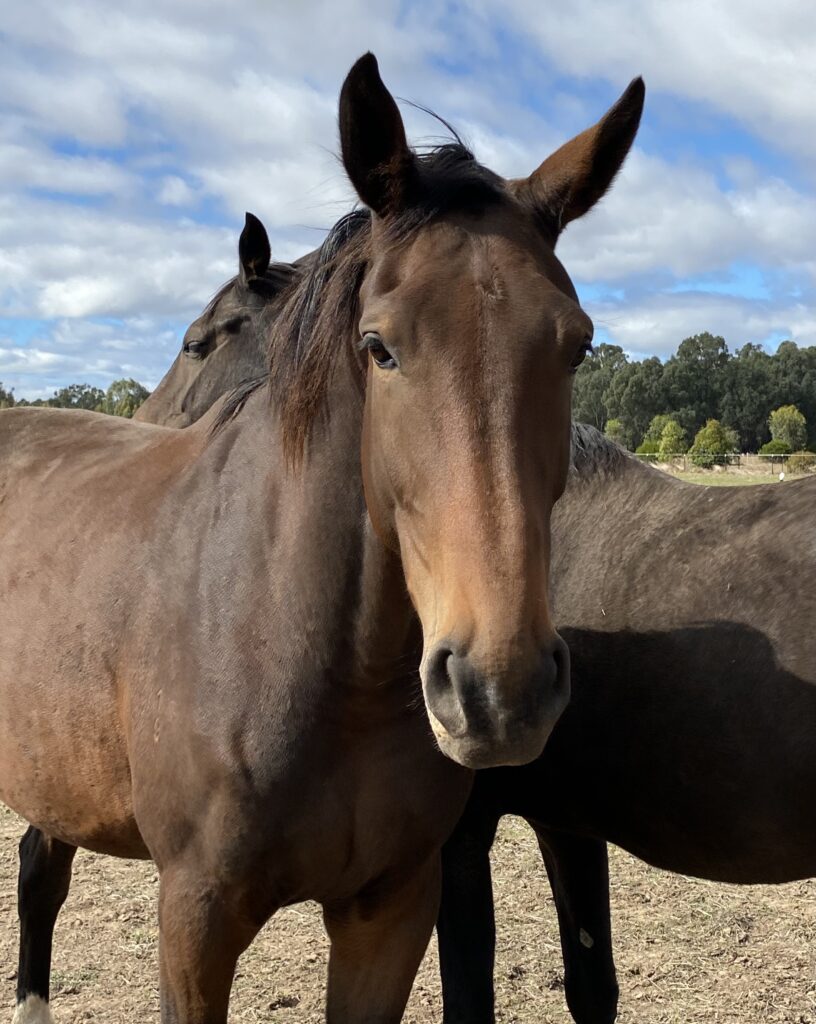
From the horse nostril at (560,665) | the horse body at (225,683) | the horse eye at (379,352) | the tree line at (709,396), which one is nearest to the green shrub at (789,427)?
the tree line at (709,396)

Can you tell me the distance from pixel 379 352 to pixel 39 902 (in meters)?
2.88

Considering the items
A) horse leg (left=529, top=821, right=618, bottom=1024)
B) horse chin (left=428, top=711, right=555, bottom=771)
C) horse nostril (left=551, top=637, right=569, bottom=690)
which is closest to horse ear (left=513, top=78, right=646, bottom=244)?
horse nostril (left=551, top=637, right=569, bottom=690)

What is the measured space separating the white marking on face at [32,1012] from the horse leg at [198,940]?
162cm

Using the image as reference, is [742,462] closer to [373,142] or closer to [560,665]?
[373,142]

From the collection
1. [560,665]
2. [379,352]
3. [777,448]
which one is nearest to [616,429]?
[777,448]

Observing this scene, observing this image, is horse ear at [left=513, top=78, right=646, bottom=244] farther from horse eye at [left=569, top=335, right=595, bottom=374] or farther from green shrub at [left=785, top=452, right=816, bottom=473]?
green shrub at [left=785, top=452, right=816, bottom=473]

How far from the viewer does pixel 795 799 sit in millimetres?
2473

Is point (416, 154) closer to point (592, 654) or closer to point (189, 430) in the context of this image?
point (189, 430)

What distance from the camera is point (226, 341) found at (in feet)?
15.9

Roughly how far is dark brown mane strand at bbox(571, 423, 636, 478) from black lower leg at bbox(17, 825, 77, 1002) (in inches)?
92.3

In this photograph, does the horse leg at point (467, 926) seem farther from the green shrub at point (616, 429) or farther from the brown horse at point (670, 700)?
the green shrub at point (616, 429)

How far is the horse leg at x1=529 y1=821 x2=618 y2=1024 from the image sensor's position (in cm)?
319

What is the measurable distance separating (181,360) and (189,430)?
2.38 m

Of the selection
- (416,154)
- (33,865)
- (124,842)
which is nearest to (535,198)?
(416,154)
